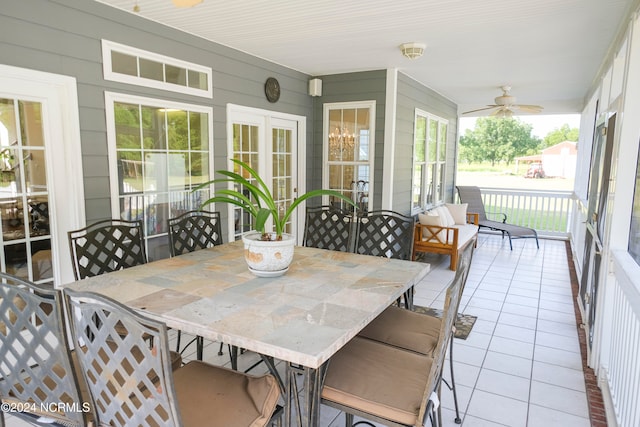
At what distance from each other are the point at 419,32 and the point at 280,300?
2918 millimetres

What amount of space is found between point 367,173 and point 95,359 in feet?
14.6

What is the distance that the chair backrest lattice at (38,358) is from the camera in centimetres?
137

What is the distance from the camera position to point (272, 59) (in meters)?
4.76

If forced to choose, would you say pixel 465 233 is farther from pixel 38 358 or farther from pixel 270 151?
pixel 38 358

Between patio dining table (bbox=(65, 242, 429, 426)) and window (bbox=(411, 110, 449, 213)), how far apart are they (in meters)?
3.93

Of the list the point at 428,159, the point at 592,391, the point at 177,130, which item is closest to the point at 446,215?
the point at 428,159

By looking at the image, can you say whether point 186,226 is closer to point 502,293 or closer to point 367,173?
point 367,173

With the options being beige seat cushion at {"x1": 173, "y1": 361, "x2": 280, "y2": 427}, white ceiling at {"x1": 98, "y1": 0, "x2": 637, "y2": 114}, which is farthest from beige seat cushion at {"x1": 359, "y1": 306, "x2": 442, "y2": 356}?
white ceiling at {"x1": 98, "y1": 0, "x2": 637, "y2": 114}

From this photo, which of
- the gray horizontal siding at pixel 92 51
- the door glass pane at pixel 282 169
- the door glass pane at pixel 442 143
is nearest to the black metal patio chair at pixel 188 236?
the gray horizontal siding at pixel 92 51

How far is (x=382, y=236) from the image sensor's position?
10.2 feet

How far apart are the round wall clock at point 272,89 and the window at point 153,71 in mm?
879

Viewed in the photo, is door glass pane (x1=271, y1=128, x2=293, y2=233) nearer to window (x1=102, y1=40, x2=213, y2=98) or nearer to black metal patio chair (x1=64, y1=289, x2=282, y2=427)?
window (x1=102, y1=40, x2=213, y2=98)

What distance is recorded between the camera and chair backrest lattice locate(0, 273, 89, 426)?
1.37 m

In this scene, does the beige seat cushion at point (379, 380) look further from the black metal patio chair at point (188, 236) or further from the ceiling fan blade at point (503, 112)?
the ceiling fan blade at point (503, 112)
